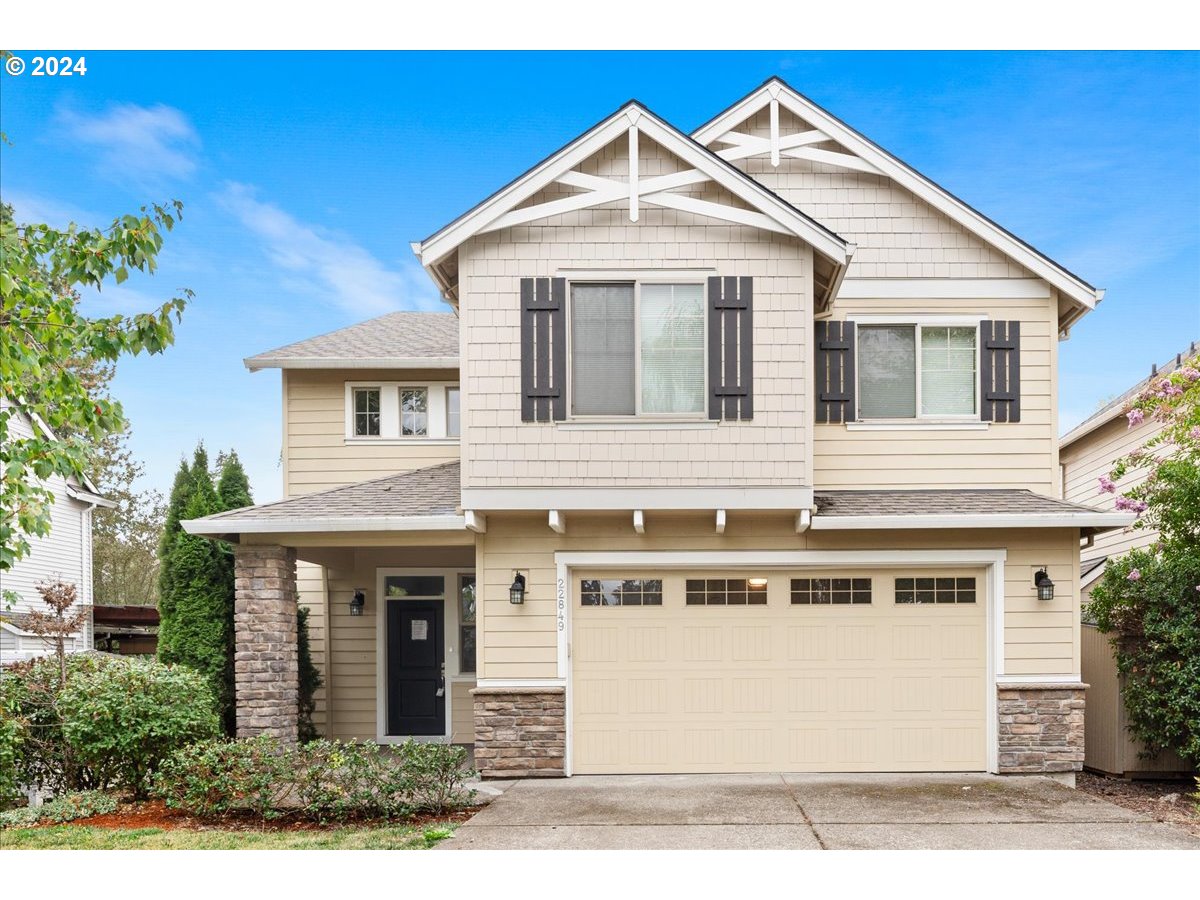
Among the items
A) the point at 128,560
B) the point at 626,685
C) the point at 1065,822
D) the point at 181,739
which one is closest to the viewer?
the point at 1065,822

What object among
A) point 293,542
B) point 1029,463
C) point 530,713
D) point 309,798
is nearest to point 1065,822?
point 1029,463

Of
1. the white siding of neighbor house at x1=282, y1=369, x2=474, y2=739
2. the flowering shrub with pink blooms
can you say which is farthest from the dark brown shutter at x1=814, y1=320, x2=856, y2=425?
the white siding of neighbor house at x1=282, y1=369, x2=474, y2=739

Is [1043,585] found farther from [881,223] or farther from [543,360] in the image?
[543,360]

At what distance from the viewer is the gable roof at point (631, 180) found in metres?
8.80

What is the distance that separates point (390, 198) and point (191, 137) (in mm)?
3955

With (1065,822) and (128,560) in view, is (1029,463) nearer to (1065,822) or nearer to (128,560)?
(1065,822)

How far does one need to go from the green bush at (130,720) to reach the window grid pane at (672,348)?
5.13 meters

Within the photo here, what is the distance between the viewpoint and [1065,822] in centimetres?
719

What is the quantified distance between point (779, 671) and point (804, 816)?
2.12 m

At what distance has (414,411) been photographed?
12.5m

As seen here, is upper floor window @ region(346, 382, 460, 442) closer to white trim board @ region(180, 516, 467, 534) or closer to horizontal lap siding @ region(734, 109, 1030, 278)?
white trim board @ region(180, 516, 467, 534)

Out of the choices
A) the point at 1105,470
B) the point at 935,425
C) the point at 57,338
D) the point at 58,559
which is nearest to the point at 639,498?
the point at 935,425

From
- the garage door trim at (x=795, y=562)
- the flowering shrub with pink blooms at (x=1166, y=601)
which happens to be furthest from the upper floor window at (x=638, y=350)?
the flowering shrub with pink blooms at (x=1166, y=601)

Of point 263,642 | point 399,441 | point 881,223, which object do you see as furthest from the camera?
point 399,441
